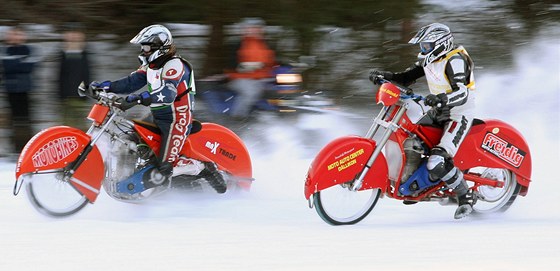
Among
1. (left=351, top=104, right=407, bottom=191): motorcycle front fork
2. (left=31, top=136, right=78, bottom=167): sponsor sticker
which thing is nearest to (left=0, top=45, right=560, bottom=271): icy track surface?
(left=351, top=104, right=407, bottom=191): motorcycle front fork

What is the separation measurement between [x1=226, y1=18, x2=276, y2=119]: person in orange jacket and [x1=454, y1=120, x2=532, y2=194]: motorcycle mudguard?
458 cm

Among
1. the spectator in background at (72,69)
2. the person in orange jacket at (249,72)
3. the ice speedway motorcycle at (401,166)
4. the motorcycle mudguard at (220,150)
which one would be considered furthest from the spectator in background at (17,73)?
the ice speedway motorcycle at (401,166)

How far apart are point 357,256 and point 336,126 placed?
661 cm

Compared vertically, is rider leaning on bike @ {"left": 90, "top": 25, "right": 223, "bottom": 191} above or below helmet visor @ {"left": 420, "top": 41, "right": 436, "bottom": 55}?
below

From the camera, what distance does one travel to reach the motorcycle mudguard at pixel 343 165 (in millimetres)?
7070

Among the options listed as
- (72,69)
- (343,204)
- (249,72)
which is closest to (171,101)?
(343,204)

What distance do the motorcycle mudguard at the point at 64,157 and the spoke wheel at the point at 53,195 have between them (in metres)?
0.08

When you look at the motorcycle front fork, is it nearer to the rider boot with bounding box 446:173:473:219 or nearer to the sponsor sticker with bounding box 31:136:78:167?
the rider boot with bounding box 446:173:473:219

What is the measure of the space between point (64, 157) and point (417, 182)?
3047mm

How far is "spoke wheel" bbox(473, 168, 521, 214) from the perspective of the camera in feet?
26.0

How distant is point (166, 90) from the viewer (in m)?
7.58

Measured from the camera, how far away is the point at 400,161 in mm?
7430

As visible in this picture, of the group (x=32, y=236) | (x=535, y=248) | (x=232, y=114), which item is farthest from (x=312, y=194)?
(x=232, y=114)

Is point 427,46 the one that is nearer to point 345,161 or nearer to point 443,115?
point 443,115
